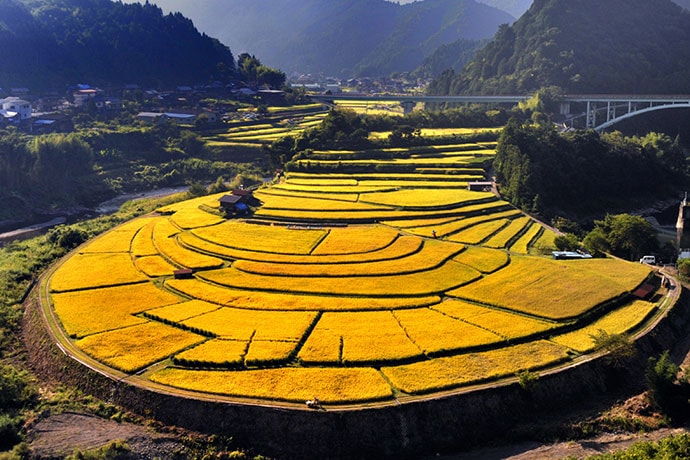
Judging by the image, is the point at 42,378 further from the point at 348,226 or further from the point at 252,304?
the point at 348,226

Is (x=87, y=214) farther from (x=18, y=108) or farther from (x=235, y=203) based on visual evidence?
(x=18, y=108)

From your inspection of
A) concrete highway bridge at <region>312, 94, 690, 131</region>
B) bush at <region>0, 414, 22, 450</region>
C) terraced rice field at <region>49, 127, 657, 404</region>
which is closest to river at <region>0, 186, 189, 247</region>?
terraced rice field at <region>49, 127, 657, 404</region>

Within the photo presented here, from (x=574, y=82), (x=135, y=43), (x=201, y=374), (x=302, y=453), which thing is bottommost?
(x=302, y=453)

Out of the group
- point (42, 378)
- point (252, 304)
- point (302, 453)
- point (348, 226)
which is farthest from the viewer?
point (348, 226)

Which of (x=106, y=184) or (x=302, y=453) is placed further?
(x=106, y=184)

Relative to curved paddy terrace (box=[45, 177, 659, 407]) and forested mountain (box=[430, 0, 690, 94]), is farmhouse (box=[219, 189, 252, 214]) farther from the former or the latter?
forested mountain (box=[430, 0, 690, 94])

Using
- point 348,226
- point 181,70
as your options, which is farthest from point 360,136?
point 181,70

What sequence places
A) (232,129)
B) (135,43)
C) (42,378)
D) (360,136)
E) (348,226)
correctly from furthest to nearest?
(135,43)
(232,129)
(360,136)
(348,226)
(42,378)
